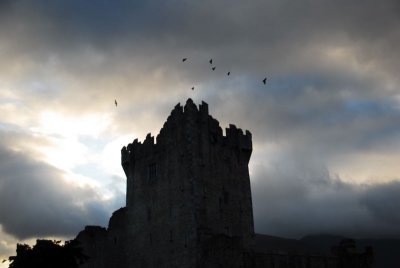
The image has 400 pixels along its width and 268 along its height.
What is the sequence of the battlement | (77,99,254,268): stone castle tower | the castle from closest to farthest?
the castle → (77,99,254,268): stone castle tower → the battlement

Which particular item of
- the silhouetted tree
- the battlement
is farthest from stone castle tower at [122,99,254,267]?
the silhouetted tree

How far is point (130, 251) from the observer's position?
5159 centimetres

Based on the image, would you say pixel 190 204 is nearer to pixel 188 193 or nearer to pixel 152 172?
pixel 188 193

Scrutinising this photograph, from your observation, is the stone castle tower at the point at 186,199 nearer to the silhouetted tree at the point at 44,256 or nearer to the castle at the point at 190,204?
the castle at the point at 190,204

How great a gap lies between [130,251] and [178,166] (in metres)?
9.93

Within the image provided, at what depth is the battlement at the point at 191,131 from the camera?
4869 centimetres

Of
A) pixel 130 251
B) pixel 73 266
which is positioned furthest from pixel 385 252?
pixel 73 266

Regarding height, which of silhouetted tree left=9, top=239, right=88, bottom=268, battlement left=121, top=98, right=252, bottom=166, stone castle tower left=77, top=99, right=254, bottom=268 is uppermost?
battlement left=121, top=98, right=252, bottom=166

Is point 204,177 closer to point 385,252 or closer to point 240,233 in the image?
point 240,233

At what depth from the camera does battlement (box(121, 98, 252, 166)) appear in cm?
4869

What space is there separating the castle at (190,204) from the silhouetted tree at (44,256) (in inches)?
387

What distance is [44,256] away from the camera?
37344 mm

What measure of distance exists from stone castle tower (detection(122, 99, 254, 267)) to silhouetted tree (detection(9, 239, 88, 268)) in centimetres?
971

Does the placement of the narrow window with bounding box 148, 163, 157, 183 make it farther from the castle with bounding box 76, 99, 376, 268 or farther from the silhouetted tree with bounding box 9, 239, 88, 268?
the silhouetted tree with bounding box 9, 239, 88, 268
